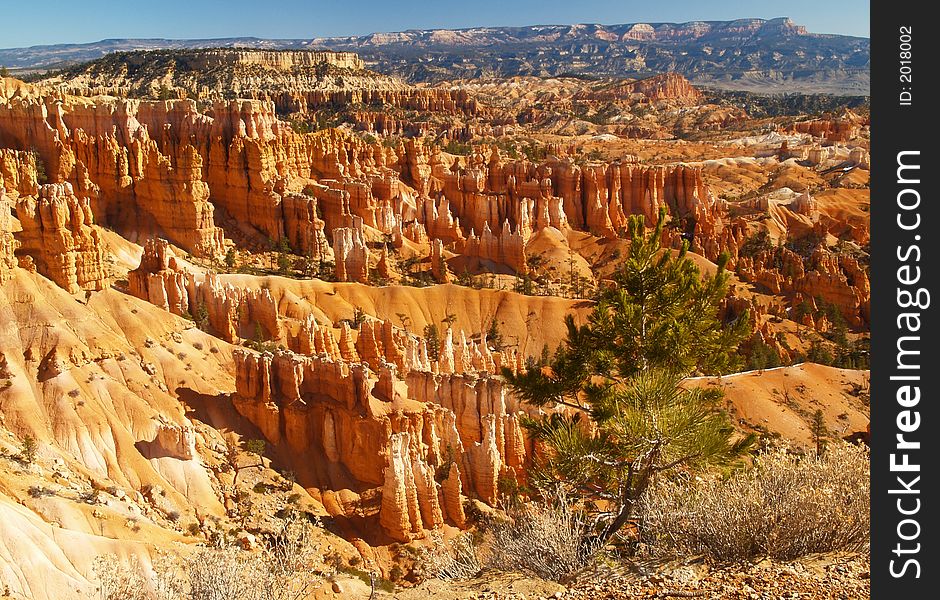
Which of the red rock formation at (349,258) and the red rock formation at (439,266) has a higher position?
the red rock formation at (349,258)

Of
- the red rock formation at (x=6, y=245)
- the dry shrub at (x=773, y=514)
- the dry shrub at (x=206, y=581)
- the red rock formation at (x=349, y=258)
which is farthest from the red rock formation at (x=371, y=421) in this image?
the red rock formation at (x=349, y=258)

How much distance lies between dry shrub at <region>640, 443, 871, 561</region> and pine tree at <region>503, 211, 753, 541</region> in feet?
3.52

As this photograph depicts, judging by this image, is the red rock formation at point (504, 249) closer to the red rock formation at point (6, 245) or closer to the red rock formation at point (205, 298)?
the red rock formation at point (205, 298)

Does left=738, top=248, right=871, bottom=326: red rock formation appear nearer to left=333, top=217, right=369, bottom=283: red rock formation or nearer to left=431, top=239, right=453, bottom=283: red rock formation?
left=431, top=239, right=453, bottom=283: red rock formation

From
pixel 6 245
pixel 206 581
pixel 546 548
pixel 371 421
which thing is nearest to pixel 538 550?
pixel 546 548

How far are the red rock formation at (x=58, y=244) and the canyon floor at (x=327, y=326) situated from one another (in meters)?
0.10

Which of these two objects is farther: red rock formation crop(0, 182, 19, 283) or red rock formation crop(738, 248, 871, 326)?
red rock formation crop(738, 248, 871, 326)

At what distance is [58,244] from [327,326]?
13030 millimetres

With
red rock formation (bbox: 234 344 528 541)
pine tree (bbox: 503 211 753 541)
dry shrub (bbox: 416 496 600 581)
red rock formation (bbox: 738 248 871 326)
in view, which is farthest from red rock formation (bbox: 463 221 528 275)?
dry shrub (bbox: 416 496 600 581)

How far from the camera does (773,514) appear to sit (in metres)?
11.3

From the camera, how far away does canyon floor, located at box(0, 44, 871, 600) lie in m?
19.7

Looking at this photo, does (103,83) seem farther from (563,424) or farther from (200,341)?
(563,424)

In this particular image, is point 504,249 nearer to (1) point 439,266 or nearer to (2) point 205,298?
(1) point 439,266

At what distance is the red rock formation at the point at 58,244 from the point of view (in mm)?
28531
